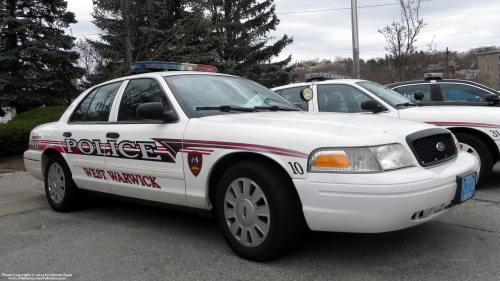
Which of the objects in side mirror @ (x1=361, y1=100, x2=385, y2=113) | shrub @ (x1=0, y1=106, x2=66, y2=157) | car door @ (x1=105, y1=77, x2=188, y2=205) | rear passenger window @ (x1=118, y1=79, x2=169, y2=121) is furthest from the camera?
shrub @ (x1=0, y1=106, x2=66, y2=157)

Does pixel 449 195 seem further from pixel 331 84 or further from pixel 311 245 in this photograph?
pixel 331 84

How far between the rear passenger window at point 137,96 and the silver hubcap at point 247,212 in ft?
4.12

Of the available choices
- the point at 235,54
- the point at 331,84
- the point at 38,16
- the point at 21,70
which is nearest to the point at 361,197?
the point at 331,84

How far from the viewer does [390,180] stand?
104 inches

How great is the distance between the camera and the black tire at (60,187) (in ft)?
16.0

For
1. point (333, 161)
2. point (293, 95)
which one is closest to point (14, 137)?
point (293, 95)

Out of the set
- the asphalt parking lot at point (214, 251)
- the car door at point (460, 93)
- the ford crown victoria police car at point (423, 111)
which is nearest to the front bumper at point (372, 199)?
the asphalt parking lot at point (214, 251)

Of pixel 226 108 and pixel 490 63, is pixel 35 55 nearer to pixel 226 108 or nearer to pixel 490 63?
Answer: pixel 226 108

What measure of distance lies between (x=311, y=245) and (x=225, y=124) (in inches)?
47.6

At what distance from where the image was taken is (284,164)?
2.90 meters

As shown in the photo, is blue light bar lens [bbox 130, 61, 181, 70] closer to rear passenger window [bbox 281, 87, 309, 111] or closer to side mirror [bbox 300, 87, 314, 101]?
side mirror [bbox 300, 87, 314, 101]

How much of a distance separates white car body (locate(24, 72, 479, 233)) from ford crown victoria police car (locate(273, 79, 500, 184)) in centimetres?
203

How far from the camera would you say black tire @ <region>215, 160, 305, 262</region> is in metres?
2.90

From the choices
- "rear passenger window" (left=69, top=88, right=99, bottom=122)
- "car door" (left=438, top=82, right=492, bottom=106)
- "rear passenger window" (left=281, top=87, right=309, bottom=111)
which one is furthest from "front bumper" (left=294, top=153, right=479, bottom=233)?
"car door" (left=438, top=82, right=492, bottom=106)
